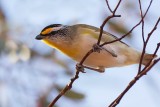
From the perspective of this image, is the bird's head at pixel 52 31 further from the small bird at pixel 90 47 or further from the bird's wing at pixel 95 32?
the bird's wing at pixel 95 32

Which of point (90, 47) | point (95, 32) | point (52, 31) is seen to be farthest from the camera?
point (52, 31)

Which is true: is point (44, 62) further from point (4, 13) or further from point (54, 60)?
point (4, 13)

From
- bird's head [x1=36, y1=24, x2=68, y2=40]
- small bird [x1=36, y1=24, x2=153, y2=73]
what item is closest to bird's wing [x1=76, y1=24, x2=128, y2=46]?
small bird [x1=36, y1=24, x2=153, y2=73]

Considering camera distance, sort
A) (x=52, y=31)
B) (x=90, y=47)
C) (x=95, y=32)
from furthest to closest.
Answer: (x=52, y=31), (x=95, y=32), (x=90, y=47)

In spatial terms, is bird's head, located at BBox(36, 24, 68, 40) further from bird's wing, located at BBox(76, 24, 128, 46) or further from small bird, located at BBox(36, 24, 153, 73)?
bird's wing, located at BBox(76, 24, 128, 46)

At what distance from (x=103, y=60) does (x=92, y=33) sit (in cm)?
26

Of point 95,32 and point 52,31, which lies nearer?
point 95,32

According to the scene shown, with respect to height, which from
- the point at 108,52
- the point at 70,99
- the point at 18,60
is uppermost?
the point at 108,52

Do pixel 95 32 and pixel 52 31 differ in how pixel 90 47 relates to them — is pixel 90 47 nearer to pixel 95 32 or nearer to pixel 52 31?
pixel 95 32

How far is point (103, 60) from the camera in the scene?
4051mm

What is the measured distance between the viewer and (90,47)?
391 centimetres

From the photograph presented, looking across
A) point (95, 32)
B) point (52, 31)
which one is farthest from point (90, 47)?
point (52, 31)

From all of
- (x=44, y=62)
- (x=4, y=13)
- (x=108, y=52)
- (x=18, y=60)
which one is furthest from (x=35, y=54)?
(x=108, y=52)

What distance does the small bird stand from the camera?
13.1 feet
